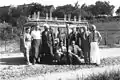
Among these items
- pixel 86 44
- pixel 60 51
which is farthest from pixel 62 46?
pixel 86 44

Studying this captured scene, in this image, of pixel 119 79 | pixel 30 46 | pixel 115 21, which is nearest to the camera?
pixel 119 79

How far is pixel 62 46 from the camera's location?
534 inches

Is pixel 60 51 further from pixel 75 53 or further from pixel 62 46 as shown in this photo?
pixel 75 53

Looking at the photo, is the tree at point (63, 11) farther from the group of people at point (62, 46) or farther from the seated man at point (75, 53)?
the seated man at point (75, 53)

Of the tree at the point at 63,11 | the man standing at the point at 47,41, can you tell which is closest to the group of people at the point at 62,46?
the man standing at the point at 47,41

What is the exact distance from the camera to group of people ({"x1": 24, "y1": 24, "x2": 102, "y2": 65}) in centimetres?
1291

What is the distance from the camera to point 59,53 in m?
13.4

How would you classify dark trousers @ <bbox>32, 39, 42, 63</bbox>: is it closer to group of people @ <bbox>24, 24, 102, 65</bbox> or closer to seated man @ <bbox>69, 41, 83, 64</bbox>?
group of people @ <bbox>24, 24, 102, 65</bbox>

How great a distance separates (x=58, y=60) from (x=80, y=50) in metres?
1.08

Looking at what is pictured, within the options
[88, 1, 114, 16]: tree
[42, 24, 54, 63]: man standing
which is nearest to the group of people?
[42, 24, 54, 63]: man standing

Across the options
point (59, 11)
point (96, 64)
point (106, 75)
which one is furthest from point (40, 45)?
point (59, 11)

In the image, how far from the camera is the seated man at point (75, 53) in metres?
13.0

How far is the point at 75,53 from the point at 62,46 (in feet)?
2.35

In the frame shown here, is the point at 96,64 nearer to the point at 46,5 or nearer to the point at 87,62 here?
the point at 87,62
